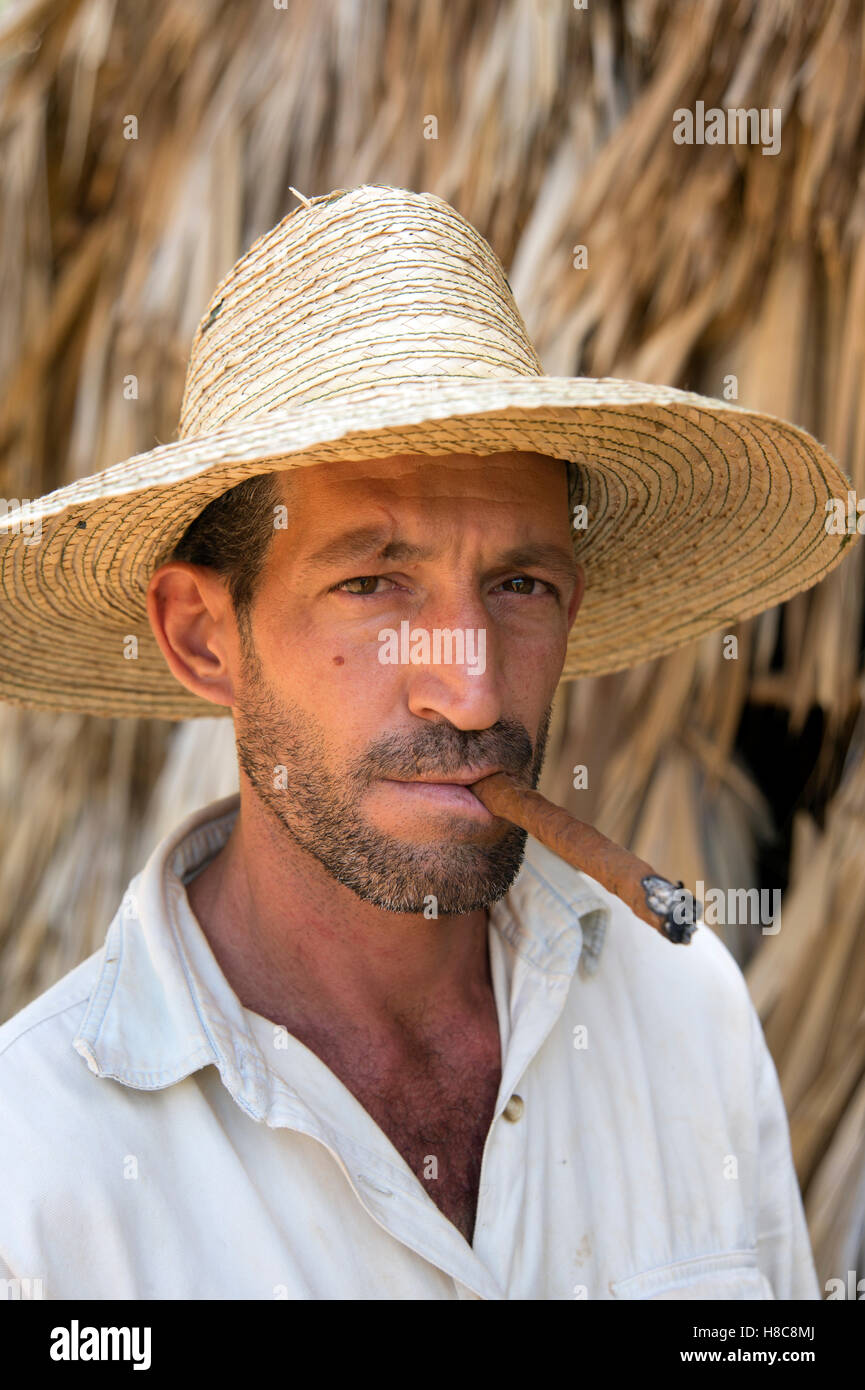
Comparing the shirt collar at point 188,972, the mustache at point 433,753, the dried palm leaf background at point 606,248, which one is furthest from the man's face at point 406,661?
the dried palm leaf background at point 606,248

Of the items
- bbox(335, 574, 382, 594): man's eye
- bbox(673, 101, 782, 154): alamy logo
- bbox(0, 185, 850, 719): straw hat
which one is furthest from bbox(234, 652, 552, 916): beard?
bbox(673, 101, 782, 154): alamy logo

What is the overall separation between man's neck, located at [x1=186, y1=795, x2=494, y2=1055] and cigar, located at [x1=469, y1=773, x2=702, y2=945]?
0.70 feet

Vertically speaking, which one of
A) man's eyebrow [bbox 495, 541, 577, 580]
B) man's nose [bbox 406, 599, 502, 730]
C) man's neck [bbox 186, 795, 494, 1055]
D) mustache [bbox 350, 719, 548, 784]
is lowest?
man's neck [bbox 186, 795, 494, 1055]

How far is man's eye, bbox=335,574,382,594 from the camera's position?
1.18 m

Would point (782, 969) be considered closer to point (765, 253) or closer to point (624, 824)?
point (624, 824)

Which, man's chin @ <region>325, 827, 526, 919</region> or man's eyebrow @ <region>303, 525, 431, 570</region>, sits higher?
man's eyebrow @ <region>303, 525, 431, 570</region>

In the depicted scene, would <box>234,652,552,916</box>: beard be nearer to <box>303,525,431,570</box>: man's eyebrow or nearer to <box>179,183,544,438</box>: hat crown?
<box>303,525,431,570</box>: man's eyebrow

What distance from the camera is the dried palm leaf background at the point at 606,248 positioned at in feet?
6.35

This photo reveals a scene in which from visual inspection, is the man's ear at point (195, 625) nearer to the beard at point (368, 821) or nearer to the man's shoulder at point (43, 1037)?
the beard at point (368, 821)

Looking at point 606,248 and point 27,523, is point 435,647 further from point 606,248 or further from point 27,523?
point 606,248

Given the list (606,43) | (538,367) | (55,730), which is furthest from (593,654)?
(55,730)

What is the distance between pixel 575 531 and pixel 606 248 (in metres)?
0.77

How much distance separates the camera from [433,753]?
1157 mm
